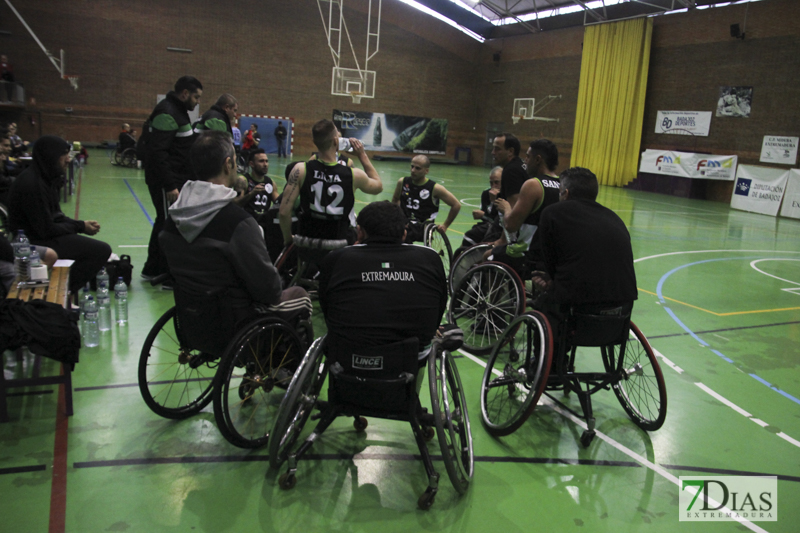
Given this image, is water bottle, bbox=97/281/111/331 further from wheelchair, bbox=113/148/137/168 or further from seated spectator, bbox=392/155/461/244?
wheelchair, bbox=113/148/137/168

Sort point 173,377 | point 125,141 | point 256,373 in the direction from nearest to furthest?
point 256,373 < point 173,377 < point 125,141

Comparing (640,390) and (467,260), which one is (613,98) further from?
(640,390)

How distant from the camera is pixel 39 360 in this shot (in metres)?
3.60

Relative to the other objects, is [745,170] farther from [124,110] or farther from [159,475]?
[124,110]

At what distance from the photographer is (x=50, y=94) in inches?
853

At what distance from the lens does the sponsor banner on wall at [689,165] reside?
752 inches

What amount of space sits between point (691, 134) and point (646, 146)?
1.91 metres

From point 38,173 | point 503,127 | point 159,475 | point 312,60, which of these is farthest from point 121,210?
point 503,127

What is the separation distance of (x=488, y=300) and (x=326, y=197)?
1.53 metres

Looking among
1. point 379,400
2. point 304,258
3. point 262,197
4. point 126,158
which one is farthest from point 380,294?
point 126,158

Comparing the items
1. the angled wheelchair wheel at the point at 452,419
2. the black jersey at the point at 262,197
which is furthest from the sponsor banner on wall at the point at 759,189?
the angled wheelchair wheel at the point at 452,419

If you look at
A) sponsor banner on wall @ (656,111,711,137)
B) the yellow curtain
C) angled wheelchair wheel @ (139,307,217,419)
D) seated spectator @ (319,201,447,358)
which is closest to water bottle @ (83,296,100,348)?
angled wheelchair wheel @ (139,307,217,419)

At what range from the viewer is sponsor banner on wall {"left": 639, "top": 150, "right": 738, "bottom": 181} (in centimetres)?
1909

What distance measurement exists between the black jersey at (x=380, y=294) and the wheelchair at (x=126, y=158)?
54.5 feet
